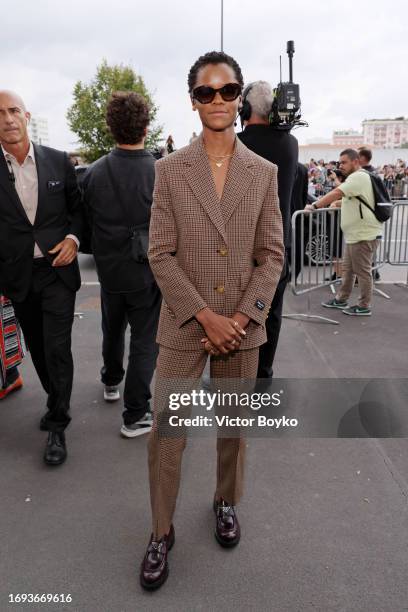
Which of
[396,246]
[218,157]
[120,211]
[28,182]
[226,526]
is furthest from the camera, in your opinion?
[396,246]

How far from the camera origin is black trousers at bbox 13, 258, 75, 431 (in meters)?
2.93


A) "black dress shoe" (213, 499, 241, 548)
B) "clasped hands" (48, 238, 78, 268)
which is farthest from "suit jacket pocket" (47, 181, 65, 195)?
"black dress shoe" (213, 499, 241, 548)

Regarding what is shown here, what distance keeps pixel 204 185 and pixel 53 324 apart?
156 centimetres

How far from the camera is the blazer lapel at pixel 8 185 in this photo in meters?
2.75

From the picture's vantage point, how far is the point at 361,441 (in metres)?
3.13

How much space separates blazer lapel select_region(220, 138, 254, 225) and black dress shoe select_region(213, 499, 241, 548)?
4.56 feet

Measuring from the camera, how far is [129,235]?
118 inches

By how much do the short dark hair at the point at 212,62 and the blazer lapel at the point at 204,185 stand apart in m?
0.30

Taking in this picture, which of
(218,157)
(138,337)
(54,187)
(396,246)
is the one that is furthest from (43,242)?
(396,246)

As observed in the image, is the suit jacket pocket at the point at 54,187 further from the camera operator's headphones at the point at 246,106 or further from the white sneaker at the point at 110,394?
the white sneaker at the point at 110,394

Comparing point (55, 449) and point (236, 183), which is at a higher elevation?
point (236, 183)

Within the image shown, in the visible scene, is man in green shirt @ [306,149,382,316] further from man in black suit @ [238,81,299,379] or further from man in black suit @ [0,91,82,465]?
man in black suit @ [0,91,82,465]

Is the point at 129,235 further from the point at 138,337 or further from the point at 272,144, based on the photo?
the point at 272,144

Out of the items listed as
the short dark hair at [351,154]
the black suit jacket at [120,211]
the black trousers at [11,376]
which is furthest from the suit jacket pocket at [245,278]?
the short dark hair at [351,154]
